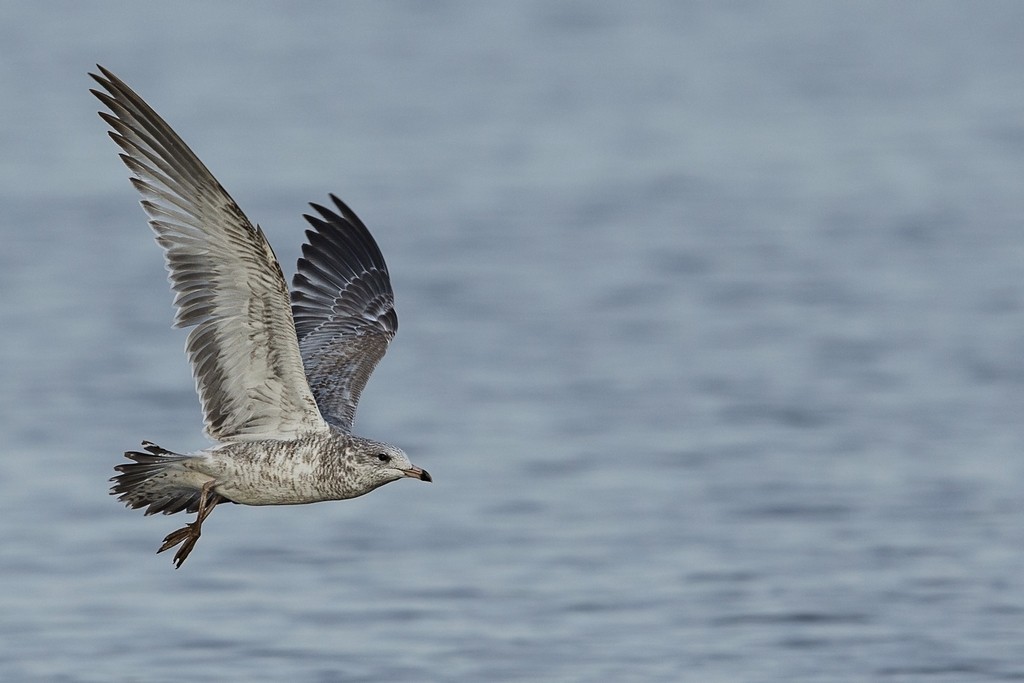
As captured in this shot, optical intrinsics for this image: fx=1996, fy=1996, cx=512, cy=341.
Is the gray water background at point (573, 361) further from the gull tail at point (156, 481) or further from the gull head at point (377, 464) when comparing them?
the gull head at point (377, 464)

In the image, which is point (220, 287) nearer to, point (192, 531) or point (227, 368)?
point (227, 368)

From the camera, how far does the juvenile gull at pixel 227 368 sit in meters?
8.88

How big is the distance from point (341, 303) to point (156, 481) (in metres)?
2.70

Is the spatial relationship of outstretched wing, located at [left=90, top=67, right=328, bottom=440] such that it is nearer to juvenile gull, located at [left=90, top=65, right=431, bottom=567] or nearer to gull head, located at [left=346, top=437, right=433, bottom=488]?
juvenile gull, located at [left=90, top=65, right=431, bottom=567]

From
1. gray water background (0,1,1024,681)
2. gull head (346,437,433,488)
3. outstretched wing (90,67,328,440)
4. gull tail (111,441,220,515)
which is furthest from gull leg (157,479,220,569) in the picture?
gray water background (0,1,1024,681)

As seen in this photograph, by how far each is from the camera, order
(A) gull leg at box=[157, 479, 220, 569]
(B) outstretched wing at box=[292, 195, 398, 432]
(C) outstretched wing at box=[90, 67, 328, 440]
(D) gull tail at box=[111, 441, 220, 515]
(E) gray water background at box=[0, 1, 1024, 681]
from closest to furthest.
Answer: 1. (C) outstretched wing at box=[90, 67, 328, 440]
2. (A) gull leg at box=[157, 479, 220, 569]
3. (D) gull tail at box=[111, 441, 220, 515]
4. (B) outstretched wing at box=[292, 195, 398, 432]
5. (E) gray water background at box=[0, 1, 1024, 681]

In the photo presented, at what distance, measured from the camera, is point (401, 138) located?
94.8ft

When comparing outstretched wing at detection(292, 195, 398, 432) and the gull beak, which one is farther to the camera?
outstretched wing at detection(292, 195, 398, 432)

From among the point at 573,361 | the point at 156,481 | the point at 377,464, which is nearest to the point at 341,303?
the point at 156,481

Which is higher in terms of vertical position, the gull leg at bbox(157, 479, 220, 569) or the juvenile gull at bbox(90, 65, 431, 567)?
the juvenile gull at bbox(90, 65, 431, 567)

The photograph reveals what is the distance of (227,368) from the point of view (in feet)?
30.2

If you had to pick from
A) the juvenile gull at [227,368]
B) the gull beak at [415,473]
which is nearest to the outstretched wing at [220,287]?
the juvenile gull at [227,368]

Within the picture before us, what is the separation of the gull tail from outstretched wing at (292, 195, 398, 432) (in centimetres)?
142

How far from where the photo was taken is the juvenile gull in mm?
8875
